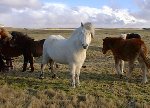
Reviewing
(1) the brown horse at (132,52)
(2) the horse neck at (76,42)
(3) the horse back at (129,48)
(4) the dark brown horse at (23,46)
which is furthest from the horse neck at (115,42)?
(4) the dark brown horse at (23,46)

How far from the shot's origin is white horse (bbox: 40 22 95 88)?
11717mm

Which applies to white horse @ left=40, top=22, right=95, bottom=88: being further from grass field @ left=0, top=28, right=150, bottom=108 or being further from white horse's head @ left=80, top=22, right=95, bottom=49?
grass field @ left=0, top=28, right=150, bottom=108

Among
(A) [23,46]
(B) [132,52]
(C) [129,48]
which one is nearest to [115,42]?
(C) [129,48]

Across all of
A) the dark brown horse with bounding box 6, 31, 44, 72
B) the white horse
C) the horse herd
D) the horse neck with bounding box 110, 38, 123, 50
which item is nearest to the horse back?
the horse herd

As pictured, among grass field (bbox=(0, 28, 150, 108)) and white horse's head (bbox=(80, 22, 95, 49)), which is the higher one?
white horse's head (bbox=(80, 22, 95, 49))

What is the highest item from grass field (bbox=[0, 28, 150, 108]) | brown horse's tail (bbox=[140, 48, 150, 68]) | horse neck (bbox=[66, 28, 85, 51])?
horse neck (bbox=[66, 28, 85, 51])

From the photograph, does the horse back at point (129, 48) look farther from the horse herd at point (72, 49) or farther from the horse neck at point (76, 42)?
the horse neck at point (76, 42)

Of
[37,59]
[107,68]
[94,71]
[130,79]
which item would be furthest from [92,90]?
[37,59]

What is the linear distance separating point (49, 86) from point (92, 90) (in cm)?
167

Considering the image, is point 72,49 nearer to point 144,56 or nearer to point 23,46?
point 144,56

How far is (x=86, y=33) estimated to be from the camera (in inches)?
458

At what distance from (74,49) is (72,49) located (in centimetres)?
8

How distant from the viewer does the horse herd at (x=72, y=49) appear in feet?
40.4

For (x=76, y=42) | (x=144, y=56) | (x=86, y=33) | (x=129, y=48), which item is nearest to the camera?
(x=86, y=33)
